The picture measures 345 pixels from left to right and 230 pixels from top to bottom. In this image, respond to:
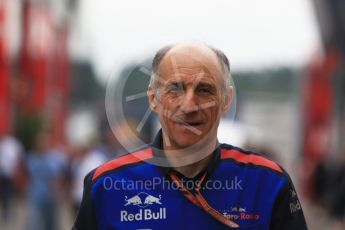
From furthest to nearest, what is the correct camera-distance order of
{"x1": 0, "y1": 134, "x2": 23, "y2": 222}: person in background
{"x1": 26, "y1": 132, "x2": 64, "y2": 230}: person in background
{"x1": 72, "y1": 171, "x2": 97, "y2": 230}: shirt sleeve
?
1. {"x1": 0, "y1": 134, "x2": 23, "y2": 222}: person in background
2. {"x1": 26, "y1": 132, "x2": 64, "y2": 230}: person in background
3. {"x1": 72, "y1": 171, "x2": 97, "y2": 230}: shirt sleeve

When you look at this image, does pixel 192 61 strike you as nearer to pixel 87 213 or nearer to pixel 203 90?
pixel 203 90

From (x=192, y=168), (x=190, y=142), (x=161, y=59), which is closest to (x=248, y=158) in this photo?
(x=192, y=168)

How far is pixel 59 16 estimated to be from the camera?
53500 mm

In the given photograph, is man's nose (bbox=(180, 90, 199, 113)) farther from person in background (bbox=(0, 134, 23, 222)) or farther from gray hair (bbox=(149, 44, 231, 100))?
person in background (bbox=(0, 134, 23, 222))

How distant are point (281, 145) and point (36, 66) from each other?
68.7ft

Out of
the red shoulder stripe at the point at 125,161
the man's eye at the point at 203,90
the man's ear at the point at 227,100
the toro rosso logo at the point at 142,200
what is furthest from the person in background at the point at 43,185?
the man's eye at the point at 203,90

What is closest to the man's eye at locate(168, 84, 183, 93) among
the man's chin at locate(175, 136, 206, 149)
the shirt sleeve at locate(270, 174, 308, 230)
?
the man's chin at locate(175, 136, 206, 149)

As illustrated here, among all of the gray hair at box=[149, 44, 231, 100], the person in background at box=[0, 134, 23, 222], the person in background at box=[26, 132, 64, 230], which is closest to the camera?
the gray hair at box=[149, 44, 231, 100]

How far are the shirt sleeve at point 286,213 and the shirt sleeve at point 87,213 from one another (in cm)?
62

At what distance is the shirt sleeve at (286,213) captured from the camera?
379 cm

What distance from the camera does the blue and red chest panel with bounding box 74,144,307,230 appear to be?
3.78 meters

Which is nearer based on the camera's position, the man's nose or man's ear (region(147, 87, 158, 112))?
the man's nose

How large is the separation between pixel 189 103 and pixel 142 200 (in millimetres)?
431

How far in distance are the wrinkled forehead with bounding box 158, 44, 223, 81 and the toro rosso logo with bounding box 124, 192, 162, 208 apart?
1.39 ft
